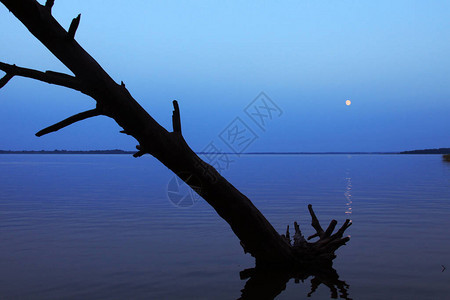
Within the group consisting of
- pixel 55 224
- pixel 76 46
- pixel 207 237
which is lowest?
pixel 207 237

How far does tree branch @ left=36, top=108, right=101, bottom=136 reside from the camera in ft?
22.3

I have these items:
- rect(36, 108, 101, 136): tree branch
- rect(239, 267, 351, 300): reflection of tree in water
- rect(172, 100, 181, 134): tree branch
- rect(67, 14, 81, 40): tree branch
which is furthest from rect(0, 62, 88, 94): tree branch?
rect(239, 267, 351, 300): reflection of tree in water

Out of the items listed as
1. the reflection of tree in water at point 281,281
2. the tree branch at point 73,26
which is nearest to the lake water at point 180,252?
the reflection of tree in water at point 281,281

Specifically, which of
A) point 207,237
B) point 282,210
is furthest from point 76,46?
point 282,210

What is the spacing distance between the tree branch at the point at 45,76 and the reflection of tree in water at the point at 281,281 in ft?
17.1

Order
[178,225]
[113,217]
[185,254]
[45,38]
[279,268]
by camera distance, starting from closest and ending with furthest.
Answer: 1. [45,38]
2. [279,268]
3. [185,254]
4. [178,225]
5. [113,217]

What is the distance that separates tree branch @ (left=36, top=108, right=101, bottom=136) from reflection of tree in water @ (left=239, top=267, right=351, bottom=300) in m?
4.67

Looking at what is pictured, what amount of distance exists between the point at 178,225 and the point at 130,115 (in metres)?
11.4

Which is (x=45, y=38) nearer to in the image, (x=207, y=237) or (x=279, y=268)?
(x=279, y=268)

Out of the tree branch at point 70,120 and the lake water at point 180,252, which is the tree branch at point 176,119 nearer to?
the tree branch at point 70,120

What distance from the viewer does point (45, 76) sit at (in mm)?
6867

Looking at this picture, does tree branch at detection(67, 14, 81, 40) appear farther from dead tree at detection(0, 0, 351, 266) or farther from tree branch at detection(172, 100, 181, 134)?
tree branch at detection(172, 100, 181, 134)

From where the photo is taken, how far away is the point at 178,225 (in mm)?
18406

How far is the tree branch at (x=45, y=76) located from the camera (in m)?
6.62
